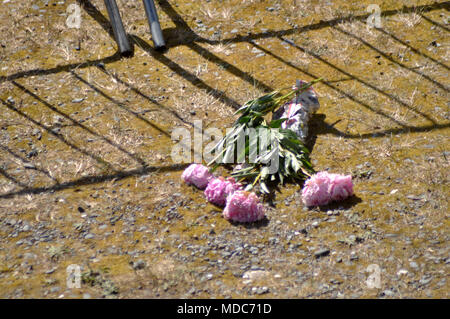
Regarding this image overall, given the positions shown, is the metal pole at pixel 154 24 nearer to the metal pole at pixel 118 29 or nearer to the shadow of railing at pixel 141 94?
the metal pole at pixel 118 29

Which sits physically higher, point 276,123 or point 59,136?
point 276,123

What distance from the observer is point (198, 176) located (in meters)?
3.56

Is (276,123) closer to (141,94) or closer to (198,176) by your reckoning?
(198,176)

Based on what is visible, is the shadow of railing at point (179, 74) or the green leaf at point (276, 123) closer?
the green leaf at point (276, 123)

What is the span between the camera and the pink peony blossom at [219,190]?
3.43m

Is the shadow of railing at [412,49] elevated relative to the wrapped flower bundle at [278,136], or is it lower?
elevated

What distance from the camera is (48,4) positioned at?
5609 mm

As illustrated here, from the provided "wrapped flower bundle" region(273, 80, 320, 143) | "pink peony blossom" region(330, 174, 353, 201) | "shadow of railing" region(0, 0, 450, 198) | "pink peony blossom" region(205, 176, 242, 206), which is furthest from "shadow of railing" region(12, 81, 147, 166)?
"pink peony blossom" region(330, 174, 353, 201)

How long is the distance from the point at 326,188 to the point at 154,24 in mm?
2310

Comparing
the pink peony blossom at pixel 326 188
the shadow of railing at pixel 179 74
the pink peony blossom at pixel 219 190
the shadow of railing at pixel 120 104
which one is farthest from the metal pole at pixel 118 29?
A: the pink peony blossom at pixel 326 188

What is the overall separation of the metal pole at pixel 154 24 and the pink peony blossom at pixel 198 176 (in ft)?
5.36

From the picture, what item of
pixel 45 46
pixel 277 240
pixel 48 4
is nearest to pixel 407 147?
pixel 277 240

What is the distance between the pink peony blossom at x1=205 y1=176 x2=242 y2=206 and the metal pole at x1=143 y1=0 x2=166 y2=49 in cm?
182

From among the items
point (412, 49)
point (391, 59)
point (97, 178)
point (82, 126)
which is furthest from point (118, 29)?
point (412, 49)
